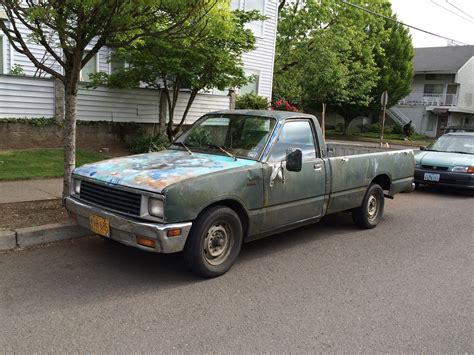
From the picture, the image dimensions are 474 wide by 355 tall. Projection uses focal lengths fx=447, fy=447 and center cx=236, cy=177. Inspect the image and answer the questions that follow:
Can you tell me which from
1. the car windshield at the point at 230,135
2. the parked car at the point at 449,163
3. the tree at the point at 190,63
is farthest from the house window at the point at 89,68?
the parked car at the point at 449,163

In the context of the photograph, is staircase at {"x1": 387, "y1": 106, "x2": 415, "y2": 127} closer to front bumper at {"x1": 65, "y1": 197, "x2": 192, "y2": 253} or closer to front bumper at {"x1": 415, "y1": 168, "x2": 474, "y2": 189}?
front bumper at {"x1": 415, "y1": 168, "x2": 474, "y2": 189}

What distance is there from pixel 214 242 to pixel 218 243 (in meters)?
0.05

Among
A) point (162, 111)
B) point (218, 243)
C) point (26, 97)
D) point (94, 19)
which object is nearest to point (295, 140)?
point (218, 243)

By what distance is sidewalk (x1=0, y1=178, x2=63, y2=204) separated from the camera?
6770 millimetres

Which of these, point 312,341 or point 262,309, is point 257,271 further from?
point 312,341

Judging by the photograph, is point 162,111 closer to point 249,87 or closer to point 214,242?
point 249,87

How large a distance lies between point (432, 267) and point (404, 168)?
2633mm

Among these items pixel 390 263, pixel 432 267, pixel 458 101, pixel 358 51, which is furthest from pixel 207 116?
pixel 458 101

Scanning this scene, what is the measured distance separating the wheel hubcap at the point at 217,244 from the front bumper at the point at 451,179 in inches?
288

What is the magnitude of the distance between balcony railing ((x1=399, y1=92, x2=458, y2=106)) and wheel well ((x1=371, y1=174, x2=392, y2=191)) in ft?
122

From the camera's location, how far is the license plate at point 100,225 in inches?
172

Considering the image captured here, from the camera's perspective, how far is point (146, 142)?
39.6 ft

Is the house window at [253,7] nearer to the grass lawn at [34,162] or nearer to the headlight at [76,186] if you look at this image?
the grass lawn at [34,162]

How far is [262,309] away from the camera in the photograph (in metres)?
3.88
